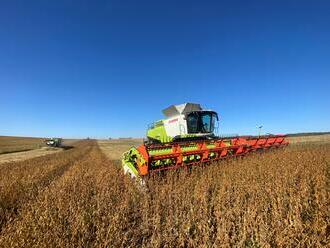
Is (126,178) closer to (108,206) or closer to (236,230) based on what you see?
(108,206)

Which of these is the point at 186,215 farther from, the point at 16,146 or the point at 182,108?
the point at 16,146

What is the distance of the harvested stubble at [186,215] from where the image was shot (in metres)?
3.49

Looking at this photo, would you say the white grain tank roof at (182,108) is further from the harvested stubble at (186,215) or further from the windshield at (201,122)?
the harvested stubble at (186,215)

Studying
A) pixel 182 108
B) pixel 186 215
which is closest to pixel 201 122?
pixel 182 108

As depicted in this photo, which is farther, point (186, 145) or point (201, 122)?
point (201, 122)

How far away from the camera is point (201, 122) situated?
14914 millimetres

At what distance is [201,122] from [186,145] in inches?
244

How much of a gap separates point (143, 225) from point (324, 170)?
4.93 m

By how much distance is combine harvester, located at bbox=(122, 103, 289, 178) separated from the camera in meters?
7.85

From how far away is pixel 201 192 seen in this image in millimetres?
5730

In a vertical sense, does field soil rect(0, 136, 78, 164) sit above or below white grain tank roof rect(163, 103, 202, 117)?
below

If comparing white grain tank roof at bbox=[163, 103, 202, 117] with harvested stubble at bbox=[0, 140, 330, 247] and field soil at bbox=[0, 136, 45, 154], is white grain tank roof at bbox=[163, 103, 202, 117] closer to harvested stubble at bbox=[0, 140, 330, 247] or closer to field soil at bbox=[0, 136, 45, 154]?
harvested stubble at bbox=[0, 140, 330, 247]

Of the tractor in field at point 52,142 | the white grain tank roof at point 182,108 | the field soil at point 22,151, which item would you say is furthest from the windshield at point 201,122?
the tractor in field at point 52,142

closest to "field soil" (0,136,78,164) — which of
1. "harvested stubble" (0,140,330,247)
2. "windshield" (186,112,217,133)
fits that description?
"windshield" (186,112,217,133)
